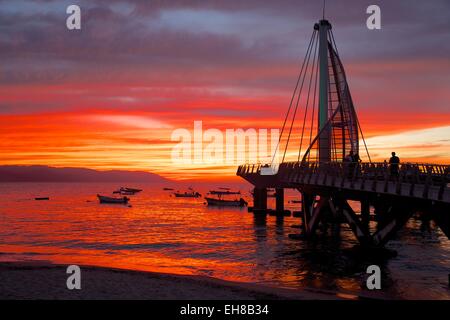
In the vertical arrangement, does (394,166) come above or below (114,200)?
above

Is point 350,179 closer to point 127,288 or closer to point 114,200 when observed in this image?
point 127,288

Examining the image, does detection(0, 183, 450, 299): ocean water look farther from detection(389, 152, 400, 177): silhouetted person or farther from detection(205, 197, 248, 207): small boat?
detection(205, 197, 248, 207): small boat

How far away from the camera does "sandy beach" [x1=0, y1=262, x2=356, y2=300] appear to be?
21406 mm

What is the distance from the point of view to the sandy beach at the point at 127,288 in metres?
21.4

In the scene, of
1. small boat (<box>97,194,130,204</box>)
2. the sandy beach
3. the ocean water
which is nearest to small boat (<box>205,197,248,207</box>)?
small boat (<box>97,194,130,204</box>)

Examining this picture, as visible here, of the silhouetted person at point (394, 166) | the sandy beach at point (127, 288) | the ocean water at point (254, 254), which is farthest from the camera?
the silhouetted person at point (394, 166)

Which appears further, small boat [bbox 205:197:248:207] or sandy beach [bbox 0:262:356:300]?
small boat [bbox 205:197:248:207]

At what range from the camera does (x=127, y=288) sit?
23078 mm

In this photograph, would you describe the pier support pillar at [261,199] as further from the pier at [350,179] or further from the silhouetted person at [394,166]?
the silhouetted person at [394,166]

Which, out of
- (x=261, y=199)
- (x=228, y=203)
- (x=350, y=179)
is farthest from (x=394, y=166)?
(x=228, y=203)

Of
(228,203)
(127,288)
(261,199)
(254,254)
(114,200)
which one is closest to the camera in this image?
(127,288)

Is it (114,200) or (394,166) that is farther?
(114,200)

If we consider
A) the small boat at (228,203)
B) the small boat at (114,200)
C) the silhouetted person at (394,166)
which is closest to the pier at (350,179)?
the silhouetted person at (394,166)
